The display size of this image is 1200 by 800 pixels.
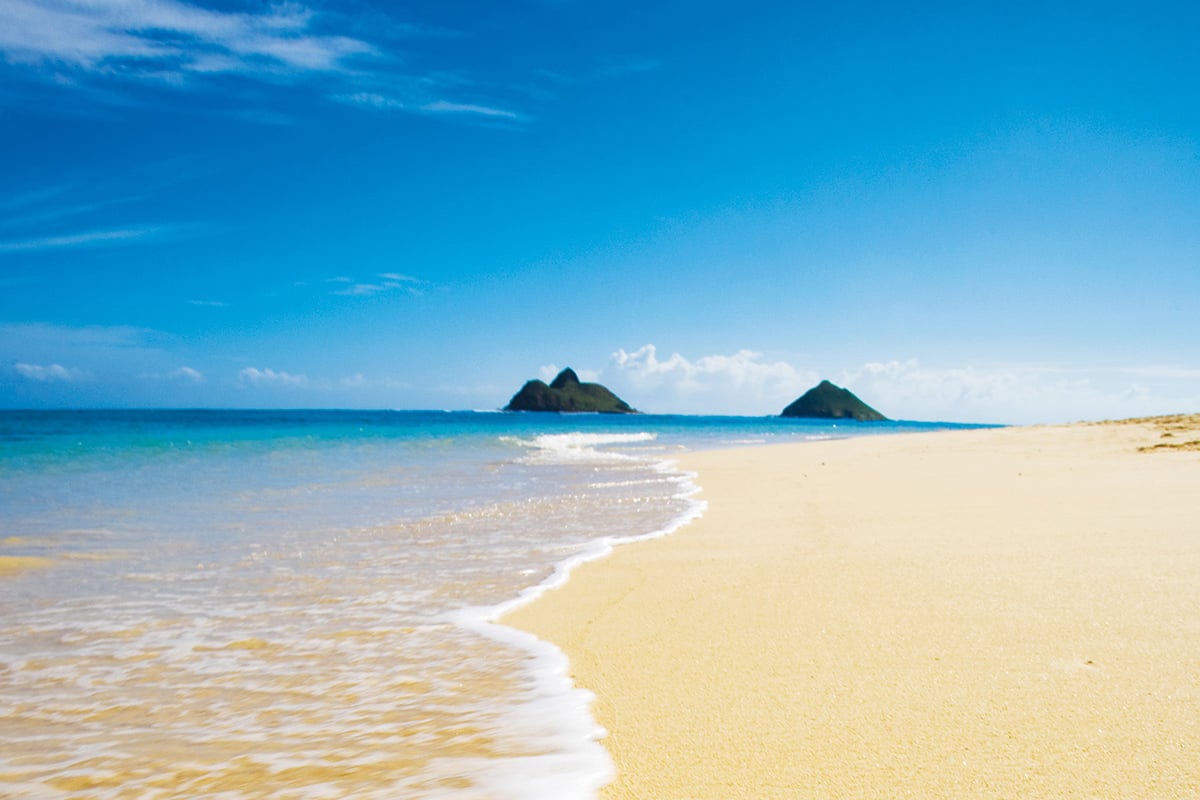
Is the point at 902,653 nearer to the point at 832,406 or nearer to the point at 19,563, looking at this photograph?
the point at 19,563

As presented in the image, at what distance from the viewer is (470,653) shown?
3.89 m

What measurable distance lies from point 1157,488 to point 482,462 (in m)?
14.9

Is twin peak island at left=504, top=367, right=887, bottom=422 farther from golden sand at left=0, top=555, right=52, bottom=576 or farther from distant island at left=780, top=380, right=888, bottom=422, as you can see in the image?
golden sand at left=0, top=555, right=52, bottom=576

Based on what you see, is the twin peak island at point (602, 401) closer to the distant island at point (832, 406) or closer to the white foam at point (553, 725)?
the distant island at point (832, 406)

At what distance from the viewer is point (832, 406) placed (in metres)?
153

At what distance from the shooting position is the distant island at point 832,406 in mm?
149125

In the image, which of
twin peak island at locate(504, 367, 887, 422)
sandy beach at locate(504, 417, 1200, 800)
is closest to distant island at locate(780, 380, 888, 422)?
twin peak island at locate(504, 367, 887, 422)

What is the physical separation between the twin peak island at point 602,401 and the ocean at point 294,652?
151m

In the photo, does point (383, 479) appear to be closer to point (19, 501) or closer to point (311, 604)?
point (19, 501)

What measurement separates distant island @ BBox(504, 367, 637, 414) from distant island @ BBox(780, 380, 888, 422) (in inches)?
1752

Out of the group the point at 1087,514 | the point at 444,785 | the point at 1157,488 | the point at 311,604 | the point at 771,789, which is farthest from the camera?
the point at 1157,488

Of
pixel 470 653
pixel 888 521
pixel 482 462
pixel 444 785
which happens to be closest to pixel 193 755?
pixel 444 785

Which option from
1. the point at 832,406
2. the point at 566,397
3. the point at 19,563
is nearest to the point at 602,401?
the point at 566,397

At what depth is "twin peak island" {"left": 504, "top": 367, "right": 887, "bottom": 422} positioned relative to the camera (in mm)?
151125
